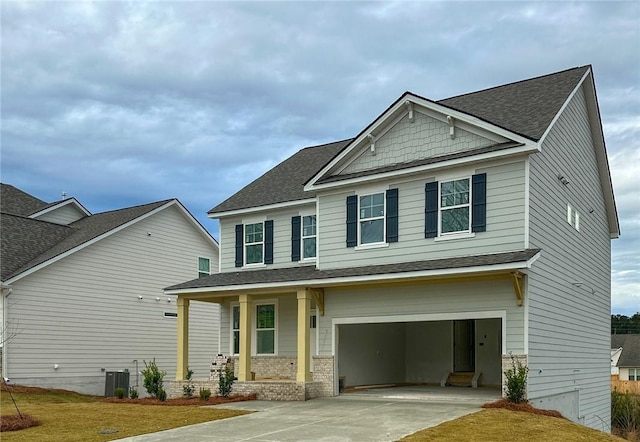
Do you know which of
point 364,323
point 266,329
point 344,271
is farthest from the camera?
point 266,329

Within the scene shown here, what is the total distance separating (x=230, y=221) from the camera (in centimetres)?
2575

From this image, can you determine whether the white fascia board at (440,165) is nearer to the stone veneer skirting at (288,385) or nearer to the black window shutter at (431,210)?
the black window shutter at (431,210)

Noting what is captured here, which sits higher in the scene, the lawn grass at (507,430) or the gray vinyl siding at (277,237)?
the gray vinyl siding at (277,237)

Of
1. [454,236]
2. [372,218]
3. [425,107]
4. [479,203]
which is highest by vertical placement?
[425,107]

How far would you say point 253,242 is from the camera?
25.1 meters

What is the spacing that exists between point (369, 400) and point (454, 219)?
17.8ft

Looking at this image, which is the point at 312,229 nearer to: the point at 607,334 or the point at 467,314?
the point at 467,314

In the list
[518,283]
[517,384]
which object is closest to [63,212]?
[518,283]

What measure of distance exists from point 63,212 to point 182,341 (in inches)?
561

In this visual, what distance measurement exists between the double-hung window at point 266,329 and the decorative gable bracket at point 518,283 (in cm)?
944

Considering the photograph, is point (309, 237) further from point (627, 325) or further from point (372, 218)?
point (627, 325)

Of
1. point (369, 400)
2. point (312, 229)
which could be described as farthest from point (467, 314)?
point (312, 229)

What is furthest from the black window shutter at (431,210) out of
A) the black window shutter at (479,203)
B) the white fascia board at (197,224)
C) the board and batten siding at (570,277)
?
the white fascia board at (197,224)

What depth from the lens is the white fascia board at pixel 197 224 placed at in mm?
31877
